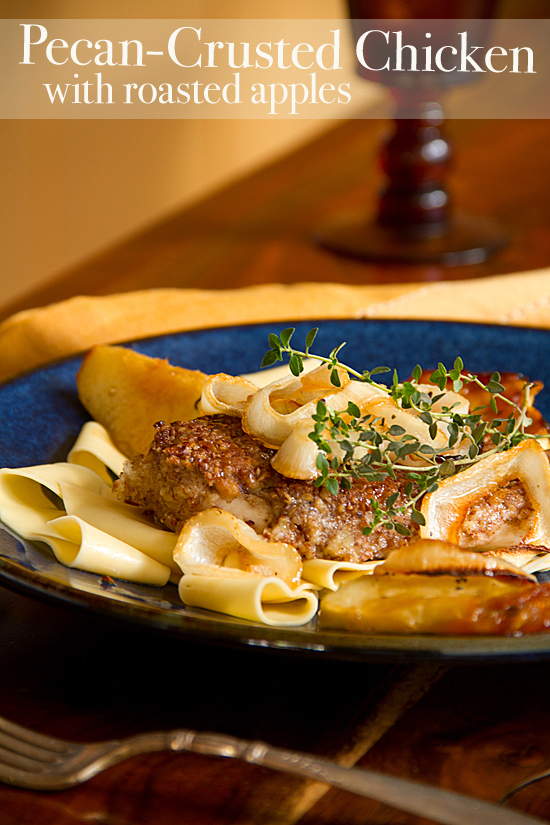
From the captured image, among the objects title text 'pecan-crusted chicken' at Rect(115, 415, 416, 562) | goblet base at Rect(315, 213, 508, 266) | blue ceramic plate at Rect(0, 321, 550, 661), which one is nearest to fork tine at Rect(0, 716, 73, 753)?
blue ceramic plate at Rect(0, 321, 550, 661)

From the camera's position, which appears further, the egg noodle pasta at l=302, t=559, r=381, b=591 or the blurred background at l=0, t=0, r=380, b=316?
the blurred background at l=0, t=0, r=380, b=316

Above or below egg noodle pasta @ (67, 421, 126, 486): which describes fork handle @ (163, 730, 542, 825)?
below

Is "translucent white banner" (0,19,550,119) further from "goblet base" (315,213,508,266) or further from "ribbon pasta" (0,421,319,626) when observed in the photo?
"ribbon pasta" (0,421,319,626)

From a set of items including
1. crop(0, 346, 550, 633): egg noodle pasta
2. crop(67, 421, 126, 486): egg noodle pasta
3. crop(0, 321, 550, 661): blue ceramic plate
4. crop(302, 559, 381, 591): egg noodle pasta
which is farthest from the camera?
crop(67, 421, 126, 486): egg noodle pasta

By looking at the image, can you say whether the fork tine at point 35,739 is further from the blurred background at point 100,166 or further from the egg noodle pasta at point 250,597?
the blurred background at point 100,166

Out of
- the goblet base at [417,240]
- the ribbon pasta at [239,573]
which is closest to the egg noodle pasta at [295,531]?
the ribbon pasta at [239,573]

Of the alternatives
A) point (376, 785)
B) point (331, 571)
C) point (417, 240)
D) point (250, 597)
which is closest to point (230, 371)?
point (331, 571)
